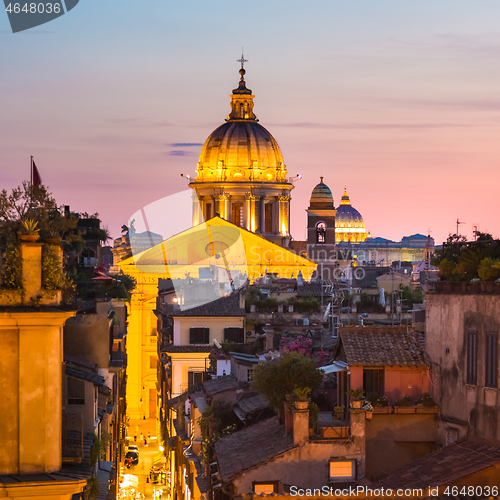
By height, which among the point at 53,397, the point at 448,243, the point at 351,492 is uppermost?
the point at 448,243

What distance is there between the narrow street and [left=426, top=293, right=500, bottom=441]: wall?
23.0 m

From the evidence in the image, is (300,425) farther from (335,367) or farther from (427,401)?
(335,367)

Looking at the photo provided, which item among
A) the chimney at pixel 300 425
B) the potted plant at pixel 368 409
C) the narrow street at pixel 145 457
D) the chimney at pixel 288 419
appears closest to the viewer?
the chimney at pixel 300 425

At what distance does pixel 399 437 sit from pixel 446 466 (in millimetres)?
2977

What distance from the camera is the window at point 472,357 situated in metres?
23.5

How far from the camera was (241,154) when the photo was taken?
101812 millimetres

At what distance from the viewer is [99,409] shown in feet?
109

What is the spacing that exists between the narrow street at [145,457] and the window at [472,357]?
963 inches

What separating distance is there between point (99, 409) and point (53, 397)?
1417cm

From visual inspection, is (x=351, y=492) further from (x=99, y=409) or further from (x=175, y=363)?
(x=175, y=363)

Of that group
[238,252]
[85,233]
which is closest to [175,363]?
[85,233]

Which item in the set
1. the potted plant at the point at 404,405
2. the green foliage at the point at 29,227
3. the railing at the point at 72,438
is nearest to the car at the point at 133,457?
the potted plant at the point at 404,405

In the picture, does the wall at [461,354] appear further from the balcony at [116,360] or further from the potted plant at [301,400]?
the balcony at [116,360]

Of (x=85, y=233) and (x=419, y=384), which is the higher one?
(x=85, y=233)
